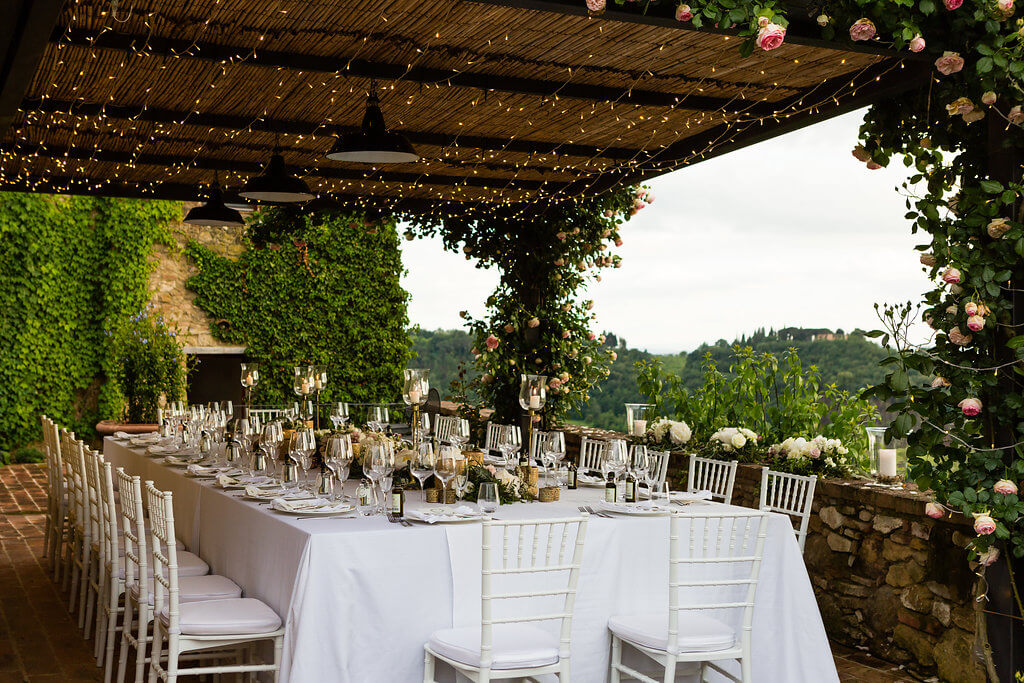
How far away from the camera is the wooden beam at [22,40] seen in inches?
126

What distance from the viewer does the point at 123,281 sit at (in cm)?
1235

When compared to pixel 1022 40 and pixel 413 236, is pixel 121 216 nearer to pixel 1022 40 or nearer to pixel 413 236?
pixel 413 236

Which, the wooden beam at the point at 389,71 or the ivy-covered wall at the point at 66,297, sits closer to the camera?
the wooden beam at the point at 389,71

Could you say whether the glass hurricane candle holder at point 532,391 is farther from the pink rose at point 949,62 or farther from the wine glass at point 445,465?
the pink rose at point 949,62

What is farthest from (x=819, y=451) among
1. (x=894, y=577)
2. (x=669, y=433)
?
(x=669, y=433)

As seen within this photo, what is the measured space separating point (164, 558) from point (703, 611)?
2161 mm

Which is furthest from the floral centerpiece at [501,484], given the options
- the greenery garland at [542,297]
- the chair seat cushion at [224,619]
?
the greenery garland at [542,297]

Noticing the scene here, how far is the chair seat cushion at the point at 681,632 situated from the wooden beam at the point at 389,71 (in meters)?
2.69

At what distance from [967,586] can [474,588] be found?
7.58 feet

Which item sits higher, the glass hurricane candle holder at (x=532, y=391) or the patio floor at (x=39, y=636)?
the glass hurricane candle holder at (x=532, y=391)

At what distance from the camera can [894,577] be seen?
4.74 meters

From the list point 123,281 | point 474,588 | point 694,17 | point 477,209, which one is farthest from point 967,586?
point 123,281

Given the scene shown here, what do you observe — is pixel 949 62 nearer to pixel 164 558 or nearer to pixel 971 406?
pixel 971 406

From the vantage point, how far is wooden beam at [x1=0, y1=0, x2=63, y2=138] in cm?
320
